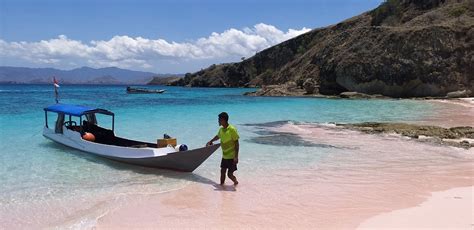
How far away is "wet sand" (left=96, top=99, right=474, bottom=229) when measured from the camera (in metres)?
8.19

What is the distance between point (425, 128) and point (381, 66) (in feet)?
148

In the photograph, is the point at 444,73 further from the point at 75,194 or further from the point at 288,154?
the point at 75,194

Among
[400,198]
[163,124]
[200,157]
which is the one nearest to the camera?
[400,198]

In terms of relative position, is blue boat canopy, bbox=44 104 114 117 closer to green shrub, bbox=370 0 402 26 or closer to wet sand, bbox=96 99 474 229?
wet sand, bbox=96 99 474 229

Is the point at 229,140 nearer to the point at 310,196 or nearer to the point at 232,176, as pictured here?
the point at 232,176

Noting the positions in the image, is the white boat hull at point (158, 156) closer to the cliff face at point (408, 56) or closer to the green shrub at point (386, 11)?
the cliff face at point (408, 56)

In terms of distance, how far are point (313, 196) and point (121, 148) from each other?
6739 millimetres

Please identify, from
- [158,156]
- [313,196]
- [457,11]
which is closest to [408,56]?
[457,11]

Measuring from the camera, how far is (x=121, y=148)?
13711 mm

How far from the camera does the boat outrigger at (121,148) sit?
1227 cm

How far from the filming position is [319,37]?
123375mm

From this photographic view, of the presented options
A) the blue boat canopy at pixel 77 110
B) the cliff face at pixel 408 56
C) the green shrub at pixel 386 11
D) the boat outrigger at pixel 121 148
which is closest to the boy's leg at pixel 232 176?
the boat outrigger at pixel 121 148

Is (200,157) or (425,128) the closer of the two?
(200,157)

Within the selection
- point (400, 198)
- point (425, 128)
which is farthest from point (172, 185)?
point (425, 128)
